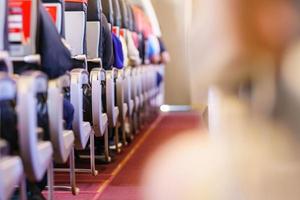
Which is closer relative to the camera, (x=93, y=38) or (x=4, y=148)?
(x=4, y=148)

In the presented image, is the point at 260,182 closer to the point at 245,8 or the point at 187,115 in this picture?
the point at 245,8

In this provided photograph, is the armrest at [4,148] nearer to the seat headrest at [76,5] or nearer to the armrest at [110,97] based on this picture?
the seat headrest at [76,5]

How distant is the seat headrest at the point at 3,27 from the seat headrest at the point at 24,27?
0.45ft

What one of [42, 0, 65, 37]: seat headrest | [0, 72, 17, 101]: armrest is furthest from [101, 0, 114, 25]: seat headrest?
[0, 72, 17, 101]: armrest

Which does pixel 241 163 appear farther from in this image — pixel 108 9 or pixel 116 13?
pixel 116 13

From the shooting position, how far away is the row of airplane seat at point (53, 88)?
187cm

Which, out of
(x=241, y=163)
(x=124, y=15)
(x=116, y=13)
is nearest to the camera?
(x=241, y=163)

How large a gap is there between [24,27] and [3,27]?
0.57 feet

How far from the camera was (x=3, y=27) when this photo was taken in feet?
7.08

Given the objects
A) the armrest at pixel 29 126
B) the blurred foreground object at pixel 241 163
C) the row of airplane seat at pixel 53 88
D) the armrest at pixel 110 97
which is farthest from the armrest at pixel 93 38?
the blurred foreground object at pixel 241 163

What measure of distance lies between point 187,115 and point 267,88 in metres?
7.82

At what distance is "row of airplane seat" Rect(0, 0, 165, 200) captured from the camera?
6.14 feet

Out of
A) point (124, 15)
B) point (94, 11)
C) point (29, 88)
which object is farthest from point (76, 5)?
point (124, 15)

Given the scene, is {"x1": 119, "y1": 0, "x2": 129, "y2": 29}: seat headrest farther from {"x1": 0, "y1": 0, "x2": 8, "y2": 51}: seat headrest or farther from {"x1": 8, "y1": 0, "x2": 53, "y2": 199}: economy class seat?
{"x1": 0, "y1": 0, "x2": 8, "y2": 51}: seat headrest
